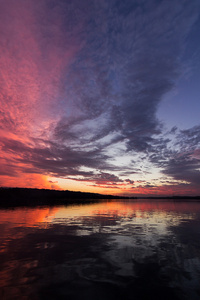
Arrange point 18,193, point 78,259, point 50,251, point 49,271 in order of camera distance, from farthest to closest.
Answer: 1. point 18,193
2. point 50,251
3. point 78,259
4. point 49,271

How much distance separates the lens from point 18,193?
5650 inches

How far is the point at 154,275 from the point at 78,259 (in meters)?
4.50

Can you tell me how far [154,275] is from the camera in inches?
336

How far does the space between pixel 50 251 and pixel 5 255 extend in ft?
9.02

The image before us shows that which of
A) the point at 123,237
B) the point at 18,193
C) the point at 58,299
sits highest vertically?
the point at 18,193

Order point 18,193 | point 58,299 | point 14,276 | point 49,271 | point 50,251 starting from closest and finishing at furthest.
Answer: point 58,299 < point 14,276 < point 49,271 < point 50,251 < point 18,193

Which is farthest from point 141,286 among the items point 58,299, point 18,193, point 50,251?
point 18,193

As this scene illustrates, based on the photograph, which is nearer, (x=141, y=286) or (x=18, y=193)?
(x=141, y=286)

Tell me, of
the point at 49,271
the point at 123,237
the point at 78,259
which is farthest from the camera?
the point at 123,237

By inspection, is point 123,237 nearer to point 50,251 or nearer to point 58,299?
point 50,251

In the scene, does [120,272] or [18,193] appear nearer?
[120,272]

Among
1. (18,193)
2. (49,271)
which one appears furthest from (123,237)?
(18,193)

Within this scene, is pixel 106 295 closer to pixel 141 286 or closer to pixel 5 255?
pixel 141 286

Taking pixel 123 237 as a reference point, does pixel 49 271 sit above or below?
below
